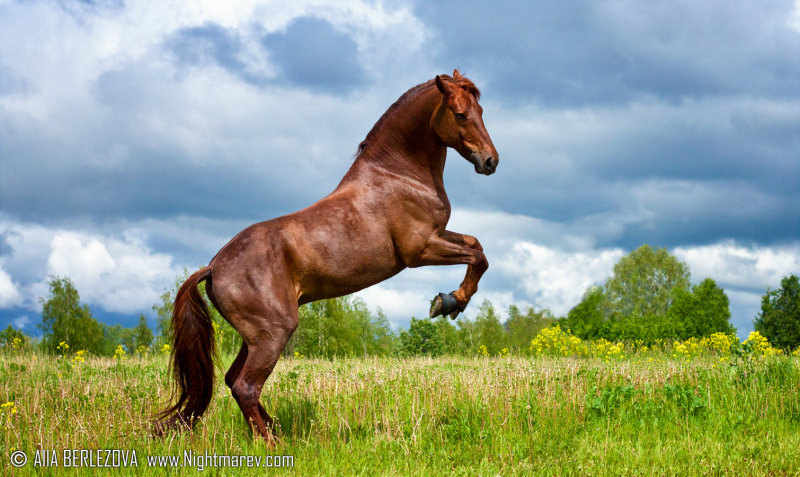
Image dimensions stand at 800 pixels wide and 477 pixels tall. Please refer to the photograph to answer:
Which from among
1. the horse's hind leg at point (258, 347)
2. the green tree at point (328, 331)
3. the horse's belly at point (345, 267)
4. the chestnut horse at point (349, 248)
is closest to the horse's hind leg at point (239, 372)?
the chestnut horse at point (349, 248)

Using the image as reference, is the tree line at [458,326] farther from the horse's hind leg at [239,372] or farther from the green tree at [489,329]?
the horse's hind leg at [239,372]

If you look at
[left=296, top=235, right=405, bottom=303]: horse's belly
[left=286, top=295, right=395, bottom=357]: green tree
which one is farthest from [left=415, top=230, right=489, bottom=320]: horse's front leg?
[left=286, top=295, right=395, bottom=357]: green tree

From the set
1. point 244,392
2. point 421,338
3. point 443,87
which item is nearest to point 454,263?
point 443,87

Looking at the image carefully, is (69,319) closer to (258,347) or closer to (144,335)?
(144,335)

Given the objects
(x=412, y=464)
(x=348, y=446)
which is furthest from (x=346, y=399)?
(x=412, y=464)

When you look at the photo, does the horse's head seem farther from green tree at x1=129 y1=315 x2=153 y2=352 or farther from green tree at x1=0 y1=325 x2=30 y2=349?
green tree at x1=129 y1=315 x2=153 y2=352

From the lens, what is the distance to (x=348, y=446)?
6.61 m

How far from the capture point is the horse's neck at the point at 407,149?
21.7 feet

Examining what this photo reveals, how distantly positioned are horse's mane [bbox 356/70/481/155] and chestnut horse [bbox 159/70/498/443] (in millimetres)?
14

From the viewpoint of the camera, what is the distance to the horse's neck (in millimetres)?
6617

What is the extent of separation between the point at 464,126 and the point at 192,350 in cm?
372

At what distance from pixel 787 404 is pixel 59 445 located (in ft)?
30.6

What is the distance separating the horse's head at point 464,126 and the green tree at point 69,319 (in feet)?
92.0

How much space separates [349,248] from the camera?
248 inches
